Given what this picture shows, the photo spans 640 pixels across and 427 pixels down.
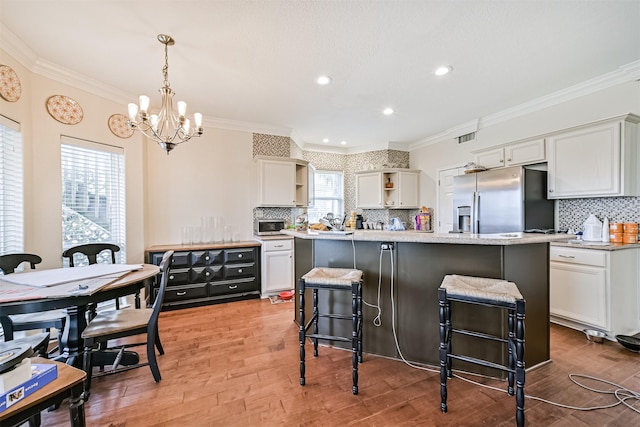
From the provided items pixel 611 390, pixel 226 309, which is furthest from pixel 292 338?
pixel 611 390

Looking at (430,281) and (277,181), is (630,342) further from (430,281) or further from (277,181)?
(277,181)

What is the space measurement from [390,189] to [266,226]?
2.69 metres

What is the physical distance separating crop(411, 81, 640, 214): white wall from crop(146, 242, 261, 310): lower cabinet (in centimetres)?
373

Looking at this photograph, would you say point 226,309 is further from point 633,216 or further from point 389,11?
point 633,216

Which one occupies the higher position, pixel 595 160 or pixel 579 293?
pixel 595 160

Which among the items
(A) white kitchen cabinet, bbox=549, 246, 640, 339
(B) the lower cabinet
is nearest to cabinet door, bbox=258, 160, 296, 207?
(B) the lower cabinet

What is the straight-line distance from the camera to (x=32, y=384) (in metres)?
0.98

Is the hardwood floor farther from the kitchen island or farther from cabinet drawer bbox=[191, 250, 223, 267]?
cabinet drawer bbox=[191, 250, 223, 267]

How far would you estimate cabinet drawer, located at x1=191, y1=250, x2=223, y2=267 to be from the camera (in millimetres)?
3666

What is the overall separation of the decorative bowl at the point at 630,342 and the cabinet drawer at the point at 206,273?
A: 14.5 feet

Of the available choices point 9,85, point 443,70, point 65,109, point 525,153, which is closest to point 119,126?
point 65,109

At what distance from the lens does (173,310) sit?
3.54 metres

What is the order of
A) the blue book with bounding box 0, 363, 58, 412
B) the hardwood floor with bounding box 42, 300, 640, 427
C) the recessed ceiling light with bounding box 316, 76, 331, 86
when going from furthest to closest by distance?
the recessed ceiling light with bounding box 316, 76, 331, 86, the hardwood floor with bounding box 42, 300, 640, 427, the blue book with bounding box 0, 363, 58, 412

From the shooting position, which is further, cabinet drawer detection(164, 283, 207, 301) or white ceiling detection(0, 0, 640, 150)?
cabinet drawer detection(164, 283, 207, 301)
